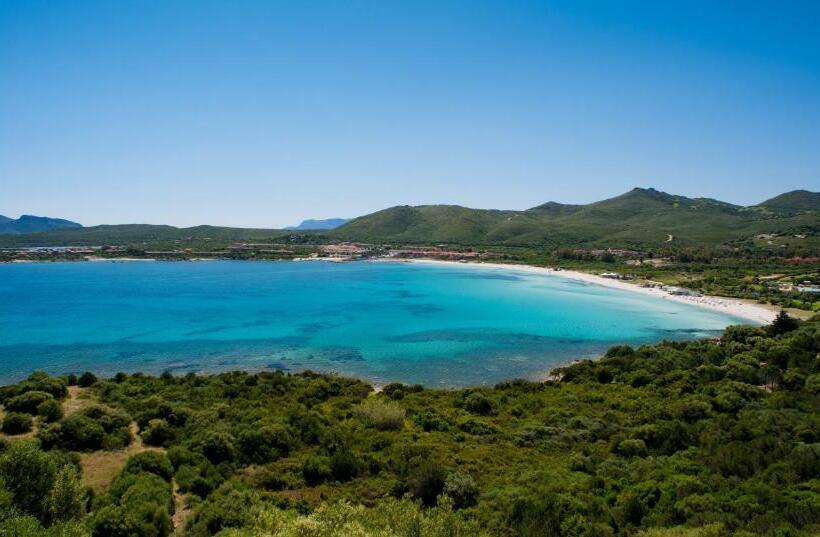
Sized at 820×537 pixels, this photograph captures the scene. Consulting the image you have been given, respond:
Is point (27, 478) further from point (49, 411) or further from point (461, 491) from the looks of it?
point (461, 491)

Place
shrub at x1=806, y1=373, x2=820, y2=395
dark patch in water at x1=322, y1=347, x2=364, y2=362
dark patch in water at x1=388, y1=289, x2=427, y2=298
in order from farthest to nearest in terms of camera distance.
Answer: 1. dark patch in water at x1=388, y1=289, x2=427, y2=298
2. dark patch in water at x1=322, y1=347, x2=364, y2=362
3. shrub at x1=806, y1=373, x2=820, y2=395

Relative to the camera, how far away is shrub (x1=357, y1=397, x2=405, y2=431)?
2569 centimetres

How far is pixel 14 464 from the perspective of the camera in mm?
13102

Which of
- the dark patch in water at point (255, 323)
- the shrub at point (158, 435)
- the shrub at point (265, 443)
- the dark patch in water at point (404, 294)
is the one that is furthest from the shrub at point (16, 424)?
the dark patch in water at point (404, 294)

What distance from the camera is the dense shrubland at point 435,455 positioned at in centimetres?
1317

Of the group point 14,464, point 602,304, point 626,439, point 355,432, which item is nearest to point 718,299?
point 602,304

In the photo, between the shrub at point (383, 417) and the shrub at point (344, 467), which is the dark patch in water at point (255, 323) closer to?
the shrub at point (383, 417)

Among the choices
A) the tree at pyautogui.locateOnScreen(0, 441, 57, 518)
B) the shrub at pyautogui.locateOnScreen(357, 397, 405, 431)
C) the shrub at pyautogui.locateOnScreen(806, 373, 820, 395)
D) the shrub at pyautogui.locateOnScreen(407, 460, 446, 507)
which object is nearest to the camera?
the tree at pyautogui.locateOnScreen(0, 441, 57, 518)

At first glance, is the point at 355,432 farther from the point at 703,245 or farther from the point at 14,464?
the point at 703,245

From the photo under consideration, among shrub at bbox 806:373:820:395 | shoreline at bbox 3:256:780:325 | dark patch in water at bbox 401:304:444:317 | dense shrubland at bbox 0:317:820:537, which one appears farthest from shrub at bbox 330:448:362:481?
shoreline at bbox 3:256:780:325

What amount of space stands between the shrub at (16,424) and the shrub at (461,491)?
64.3 feet

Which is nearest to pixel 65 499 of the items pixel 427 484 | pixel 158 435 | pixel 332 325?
pixel 158 435

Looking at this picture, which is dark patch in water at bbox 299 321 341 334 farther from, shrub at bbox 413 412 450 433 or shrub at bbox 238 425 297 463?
shrub at bbox 238 425 297 463

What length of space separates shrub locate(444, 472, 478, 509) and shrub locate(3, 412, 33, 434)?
19609 millimetres
